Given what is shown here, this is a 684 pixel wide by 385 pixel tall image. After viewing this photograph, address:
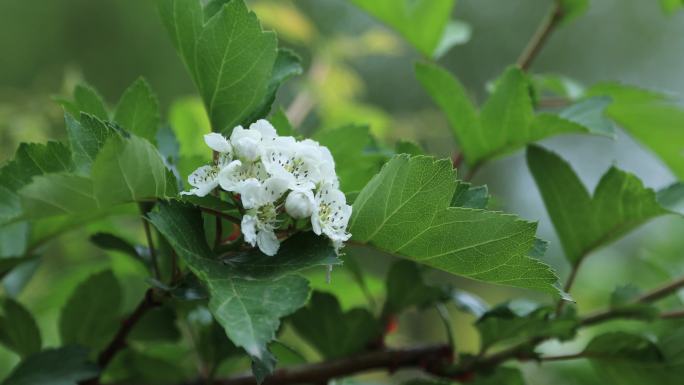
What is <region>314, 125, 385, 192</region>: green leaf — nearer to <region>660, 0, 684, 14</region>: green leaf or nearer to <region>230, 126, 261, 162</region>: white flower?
<region>230, 126, 261, 162</region>: white flower

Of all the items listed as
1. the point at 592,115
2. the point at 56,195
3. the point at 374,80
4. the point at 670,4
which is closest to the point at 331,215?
the point at 56,195

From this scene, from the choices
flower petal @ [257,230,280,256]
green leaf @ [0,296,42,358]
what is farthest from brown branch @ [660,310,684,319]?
green leaf @ [0,296,42,358]

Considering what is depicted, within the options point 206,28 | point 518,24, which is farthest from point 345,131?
point 518,24

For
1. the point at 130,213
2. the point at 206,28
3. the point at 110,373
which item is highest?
the point at 206,28

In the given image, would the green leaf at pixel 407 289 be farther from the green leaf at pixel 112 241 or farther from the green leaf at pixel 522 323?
the green leaf at pixel 112 241

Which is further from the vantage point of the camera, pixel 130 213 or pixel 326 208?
pixel 130 213

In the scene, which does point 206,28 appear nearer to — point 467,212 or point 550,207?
point 467,212
